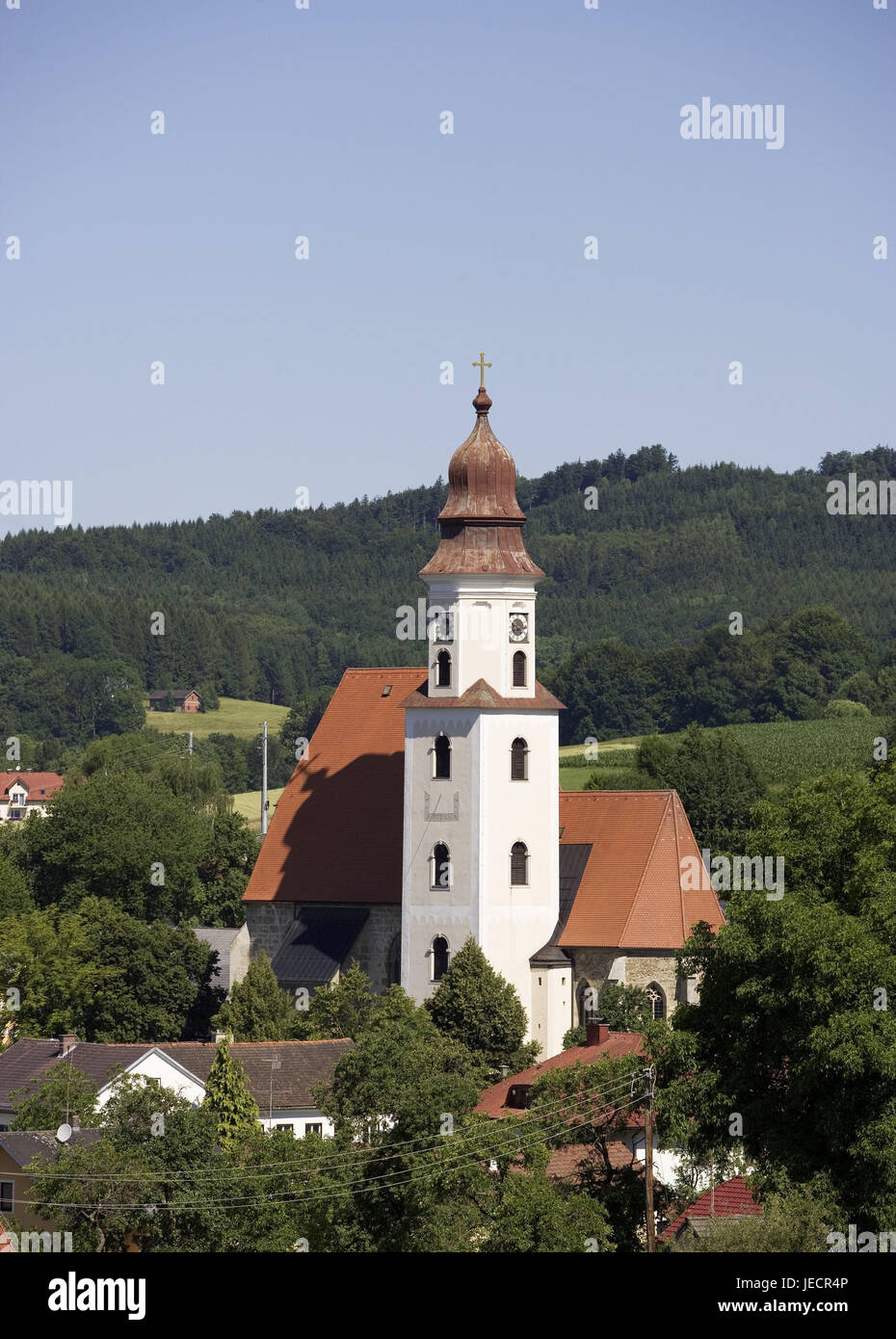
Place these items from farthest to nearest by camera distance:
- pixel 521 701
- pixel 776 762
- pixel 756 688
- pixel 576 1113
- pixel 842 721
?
pixel 756 688
pixel 842 721
pixel 776 762
pixel 521 701
pixel 576 1113

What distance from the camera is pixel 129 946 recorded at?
60.2m

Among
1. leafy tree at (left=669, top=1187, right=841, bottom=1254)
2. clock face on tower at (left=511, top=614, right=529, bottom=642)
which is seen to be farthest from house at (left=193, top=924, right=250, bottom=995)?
leafy tree at (left=669, top=1187, right=841, bottom=1254)

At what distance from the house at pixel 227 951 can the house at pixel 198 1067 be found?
611 cm

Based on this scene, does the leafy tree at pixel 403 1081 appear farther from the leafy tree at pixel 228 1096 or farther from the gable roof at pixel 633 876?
the gable roof at pixel 633 876

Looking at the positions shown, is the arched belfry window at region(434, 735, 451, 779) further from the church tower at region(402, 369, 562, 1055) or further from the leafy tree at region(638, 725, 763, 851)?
the leafy tree at region(638, 725, 763, 851)

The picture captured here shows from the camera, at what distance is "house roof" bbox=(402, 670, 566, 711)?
56000 mm

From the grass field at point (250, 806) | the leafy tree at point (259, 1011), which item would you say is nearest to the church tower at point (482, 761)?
the leafy tree at point (259, 1011)

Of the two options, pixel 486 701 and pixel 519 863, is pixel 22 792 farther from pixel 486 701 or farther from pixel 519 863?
pixel 486 701

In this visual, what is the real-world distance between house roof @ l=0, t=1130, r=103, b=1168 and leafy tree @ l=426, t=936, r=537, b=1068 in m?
13.8

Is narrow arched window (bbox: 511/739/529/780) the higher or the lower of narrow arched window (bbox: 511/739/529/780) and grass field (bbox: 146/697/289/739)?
the lower

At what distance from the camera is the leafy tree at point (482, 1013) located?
5300 cm
